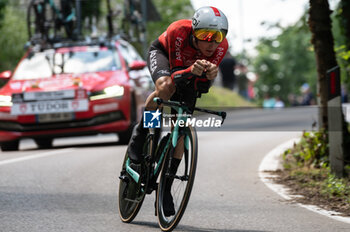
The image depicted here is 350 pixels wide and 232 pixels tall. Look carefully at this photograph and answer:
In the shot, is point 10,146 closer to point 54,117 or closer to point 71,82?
point 54,117

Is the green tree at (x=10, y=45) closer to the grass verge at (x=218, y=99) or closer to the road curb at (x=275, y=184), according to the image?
the grass verge at (x=218, y=99)

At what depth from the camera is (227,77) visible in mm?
108250

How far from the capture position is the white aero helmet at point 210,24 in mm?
5188

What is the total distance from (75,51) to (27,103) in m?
1.77

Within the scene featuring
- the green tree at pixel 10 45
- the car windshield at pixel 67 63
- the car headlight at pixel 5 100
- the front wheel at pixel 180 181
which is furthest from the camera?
the green tree at pixel 10 45

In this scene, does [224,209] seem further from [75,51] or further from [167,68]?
[75,51]

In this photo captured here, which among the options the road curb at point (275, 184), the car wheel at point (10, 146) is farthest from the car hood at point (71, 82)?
the road curb at point (275, 184)

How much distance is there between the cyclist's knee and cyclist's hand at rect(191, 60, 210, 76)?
447 mm

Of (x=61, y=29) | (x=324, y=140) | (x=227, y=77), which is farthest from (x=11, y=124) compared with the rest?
(x=227, y=77)

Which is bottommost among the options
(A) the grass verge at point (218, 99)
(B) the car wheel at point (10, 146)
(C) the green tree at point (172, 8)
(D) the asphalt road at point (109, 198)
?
(D) the asphalt road at point (109, 198)

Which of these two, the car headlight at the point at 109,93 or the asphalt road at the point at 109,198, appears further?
the car headlight at the point at 109,93

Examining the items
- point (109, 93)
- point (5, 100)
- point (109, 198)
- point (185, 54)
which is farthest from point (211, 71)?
point (5, 100)

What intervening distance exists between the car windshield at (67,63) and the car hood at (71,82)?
23 cm

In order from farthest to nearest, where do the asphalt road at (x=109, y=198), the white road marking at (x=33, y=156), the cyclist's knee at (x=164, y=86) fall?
the white road marking at (x=33, y=156)
the asphalt road at (x=109, y=198)
the cyclist's knee at (x=164, y=86)
